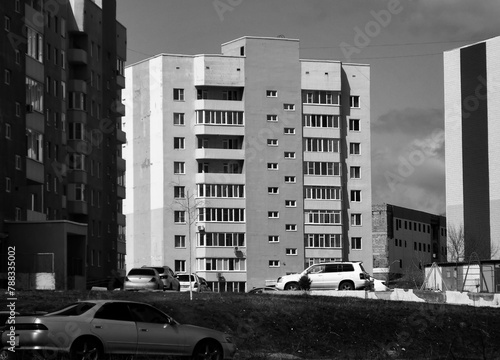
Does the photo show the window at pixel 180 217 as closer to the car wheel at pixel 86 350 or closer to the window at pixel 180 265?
the window at pixel 180 265

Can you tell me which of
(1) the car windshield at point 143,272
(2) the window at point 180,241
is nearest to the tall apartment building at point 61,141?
(1) the car windshield at point 143,272

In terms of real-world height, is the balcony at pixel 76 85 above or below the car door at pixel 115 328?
above

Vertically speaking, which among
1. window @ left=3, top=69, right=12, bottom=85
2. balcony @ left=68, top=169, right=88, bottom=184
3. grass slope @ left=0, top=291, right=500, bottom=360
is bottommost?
grass slope @ left=0, top=291, right=500, bottom=360

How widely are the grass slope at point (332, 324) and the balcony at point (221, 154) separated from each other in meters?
86.3

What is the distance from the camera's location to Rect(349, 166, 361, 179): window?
443 ft

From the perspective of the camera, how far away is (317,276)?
59969 millimetres

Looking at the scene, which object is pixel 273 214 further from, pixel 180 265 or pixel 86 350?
pixel 86 350

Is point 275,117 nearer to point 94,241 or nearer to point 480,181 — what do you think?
point 480,181

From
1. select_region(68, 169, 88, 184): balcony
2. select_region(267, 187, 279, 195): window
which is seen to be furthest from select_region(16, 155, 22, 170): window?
select_region(267, 187, 279, 195): window

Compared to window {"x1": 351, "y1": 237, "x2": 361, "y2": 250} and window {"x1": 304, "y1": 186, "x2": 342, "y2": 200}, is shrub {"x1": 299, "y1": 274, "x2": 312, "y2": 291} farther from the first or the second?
window {"x1": 351, "y1": 237, "x2": 361, "y2": 250}

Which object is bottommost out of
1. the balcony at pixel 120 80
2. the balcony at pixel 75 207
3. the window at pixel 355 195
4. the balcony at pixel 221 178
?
the balcony at pixel 75 207

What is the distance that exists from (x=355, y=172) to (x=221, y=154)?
17.8 m

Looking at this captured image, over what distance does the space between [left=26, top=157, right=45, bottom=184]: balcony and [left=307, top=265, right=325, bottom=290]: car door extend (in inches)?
758

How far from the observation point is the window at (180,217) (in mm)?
128875
